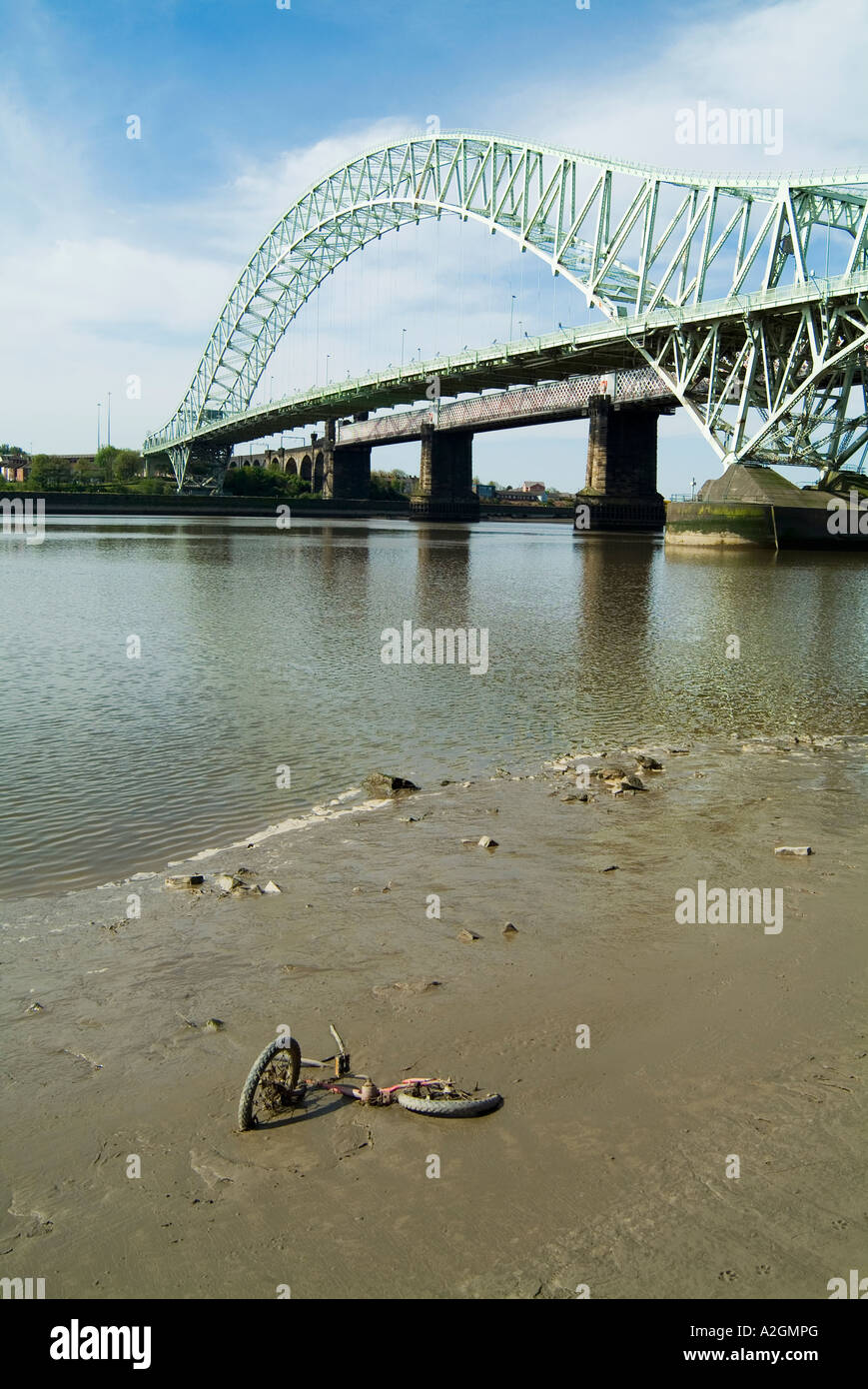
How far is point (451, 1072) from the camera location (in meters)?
3.96

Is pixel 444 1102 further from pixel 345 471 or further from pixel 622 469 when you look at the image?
pixel 345 471

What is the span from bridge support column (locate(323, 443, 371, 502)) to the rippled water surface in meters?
93.0

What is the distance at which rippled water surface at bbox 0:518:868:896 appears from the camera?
7.62m

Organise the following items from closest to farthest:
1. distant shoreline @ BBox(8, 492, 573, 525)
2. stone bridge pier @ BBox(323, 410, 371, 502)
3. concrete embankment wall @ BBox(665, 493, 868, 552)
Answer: concrete embankment wall @ BBox(665, 493, 868, 552), distant shoreline @ BBox(8, 492, 573, 525), stone bridge pier @ BBox(323, 410, 371, 502)

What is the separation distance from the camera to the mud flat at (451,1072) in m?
2.98

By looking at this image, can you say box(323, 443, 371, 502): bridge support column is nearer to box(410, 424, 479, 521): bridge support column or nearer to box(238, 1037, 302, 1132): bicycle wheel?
box(410, 424, 479, 521): bridge support column

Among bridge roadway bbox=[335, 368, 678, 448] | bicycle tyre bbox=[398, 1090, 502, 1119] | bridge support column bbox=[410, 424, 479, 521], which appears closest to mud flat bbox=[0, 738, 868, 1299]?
bicycle tyre bbox=[398, 1090, 502, 1119]

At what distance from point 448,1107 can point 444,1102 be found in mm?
30

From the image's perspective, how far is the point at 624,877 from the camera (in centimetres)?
626

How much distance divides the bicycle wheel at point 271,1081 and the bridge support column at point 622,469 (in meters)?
68.7

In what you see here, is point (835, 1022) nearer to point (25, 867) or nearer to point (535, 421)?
point (25, 867)

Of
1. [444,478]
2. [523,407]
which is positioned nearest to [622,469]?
[523,407]

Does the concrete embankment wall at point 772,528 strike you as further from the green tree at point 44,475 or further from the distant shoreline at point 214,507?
the green tree at point 44,475

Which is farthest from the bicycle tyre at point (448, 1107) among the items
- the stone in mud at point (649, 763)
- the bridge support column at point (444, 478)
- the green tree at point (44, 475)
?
the green tree at point (44, 475)
